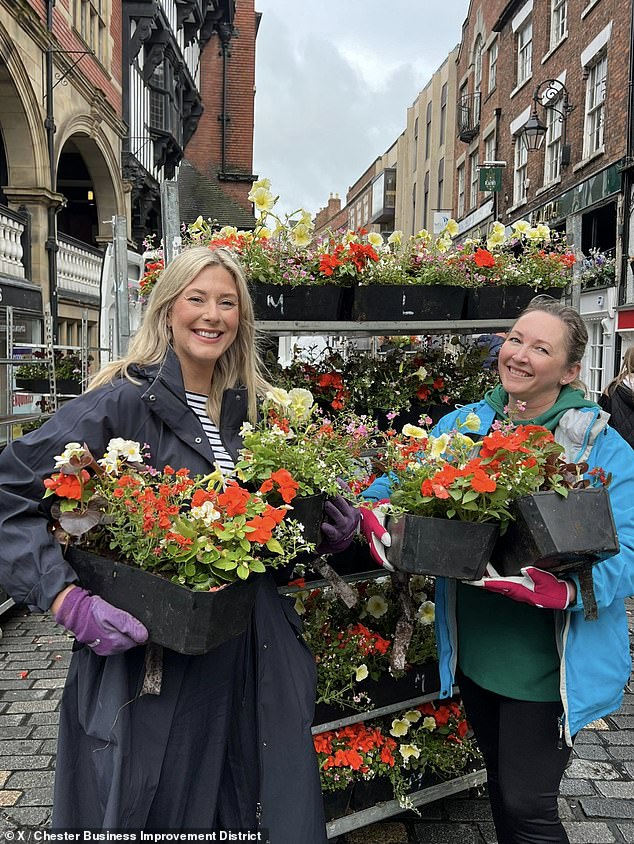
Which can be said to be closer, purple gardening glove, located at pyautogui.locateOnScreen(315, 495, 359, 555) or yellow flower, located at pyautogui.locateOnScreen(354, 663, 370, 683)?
purple gardening glove, located at pyautogui.locateOnScreen(315, 495, 359, 555)

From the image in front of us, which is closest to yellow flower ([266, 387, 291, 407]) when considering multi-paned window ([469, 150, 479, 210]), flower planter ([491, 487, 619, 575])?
flower planter ([491, 487, 619, 575])

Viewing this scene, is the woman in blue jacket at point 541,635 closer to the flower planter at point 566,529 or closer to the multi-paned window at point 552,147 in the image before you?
the flower planter at point 566,529

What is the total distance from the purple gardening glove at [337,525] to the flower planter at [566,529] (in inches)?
19.4

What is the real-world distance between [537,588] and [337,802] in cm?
130

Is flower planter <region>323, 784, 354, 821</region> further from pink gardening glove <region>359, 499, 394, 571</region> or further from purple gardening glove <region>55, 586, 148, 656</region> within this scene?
purple gardening glove <region>55, 586, 148, 656</region>

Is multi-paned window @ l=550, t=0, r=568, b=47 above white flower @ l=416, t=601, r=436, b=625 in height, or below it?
above

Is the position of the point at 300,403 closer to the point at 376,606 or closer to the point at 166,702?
the point at 166,702

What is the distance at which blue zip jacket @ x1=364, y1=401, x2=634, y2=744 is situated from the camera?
1955 mm

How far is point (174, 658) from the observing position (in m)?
1.84

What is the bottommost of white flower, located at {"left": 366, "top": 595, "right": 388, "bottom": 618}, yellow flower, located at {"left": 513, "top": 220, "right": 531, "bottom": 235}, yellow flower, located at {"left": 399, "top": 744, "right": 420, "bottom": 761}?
yellow flower, located at {"left": 399, "top": 744, "right": 420, "bottom": 761}

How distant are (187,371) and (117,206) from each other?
17327 millimetres

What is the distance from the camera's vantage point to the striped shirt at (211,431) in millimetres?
2055

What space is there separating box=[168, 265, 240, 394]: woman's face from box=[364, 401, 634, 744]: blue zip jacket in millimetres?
1034

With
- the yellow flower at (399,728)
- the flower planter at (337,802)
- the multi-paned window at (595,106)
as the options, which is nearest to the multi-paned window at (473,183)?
the multi-paned window at (595,106)
